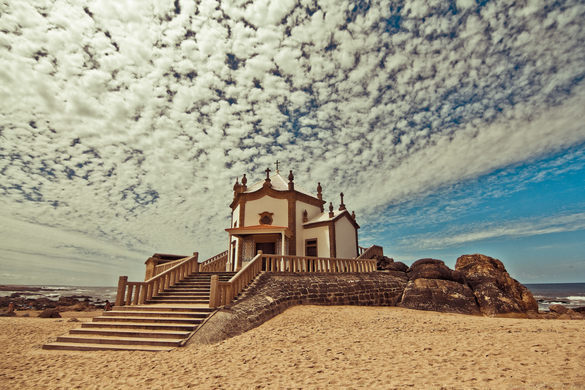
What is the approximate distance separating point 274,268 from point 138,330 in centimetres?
662

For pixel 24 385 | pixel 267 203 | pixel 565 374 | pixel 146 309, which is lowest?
pixel 24 385

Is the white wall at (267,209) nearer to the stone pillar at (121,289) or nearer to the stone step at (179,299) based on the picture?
the stone step at (179,299)

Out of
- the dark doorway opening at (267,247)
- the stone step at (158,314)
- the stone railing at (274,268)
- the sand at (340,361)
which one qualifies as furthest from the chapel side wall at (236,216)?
the sand at (340,361)

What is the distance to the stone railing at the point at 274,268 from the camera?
10898mm

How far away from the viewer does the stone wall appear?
9.70 meters

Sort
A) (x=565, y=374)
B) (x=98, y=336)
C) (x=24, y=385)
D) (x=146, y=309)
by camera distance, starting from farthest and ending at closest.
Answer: (x=146, y=309) < (x=98, y=336) < (x=24, y=385) < (x=565, y=374)

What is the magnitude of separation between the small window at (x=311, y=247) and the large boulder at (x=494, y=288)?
9675mm

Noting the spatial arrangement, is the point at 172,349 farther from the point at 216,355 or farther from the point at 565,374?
the point at 565,374

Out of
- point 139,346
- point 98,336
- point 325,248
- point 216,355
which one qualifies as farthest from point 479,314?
point 98,336

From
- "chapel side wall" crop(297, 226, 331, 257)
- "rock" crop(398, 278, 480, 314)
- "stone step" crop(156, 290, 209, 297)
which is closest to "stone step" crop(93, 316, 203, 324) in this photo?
"stone step" crop(156, 290, 209, 297)

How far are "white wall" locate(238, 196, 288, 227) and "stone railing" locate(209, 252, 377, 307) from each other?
6834mm

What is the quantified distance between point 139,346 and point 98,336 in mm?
1926

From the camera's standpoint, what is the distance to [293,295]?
13.3m

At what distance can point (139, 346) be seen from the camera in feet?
29.1
